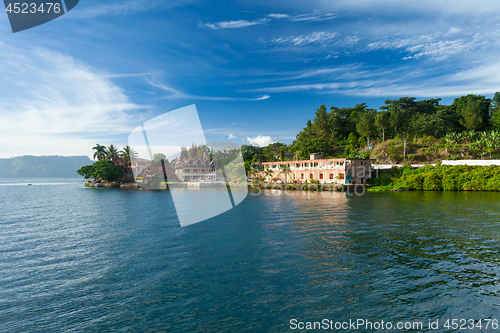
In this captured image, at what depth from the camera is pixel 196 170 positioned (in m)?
100

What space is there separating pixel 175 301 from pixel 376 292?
819cm

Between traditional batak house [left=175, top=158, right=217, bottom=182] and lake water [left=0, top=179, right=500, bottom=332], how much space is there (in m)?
75.7

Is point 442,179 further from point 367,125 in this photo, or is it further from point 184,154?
point 184,154

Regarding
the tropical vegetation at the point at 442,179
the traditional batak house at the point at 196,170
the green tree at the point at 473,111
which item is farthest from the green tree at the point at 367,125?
the traditional batak house at the point at 196,170

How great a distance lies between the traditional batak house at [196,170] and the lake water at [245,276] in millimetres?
75711

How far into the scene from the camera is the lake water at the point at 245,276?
31.1ft

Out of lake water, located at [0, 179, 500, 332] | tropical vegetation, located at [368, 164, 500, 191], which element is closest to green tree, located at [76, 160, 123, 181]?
lake water, located at [0, 179, 500, 332]

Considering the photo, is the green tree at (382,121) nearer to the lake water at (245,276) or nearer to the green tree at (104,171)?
the lake water at (245,276)

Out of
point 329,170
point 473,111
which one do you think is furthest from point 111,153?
point 473,111

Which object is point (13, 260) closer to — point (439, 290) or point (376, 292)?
point (376, 292)

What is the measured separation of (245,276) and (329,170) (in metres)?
50.3

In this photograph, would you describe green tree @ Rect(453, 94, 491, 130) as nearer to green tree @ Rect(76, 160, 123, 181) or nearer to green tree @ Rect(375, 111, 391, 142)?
green tree @ Rect(375, 111, 391, 142)

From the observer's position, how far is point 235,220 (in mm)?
25875

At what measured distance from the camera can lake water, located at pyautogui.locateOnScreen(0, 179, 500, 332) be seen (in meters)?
9.47
